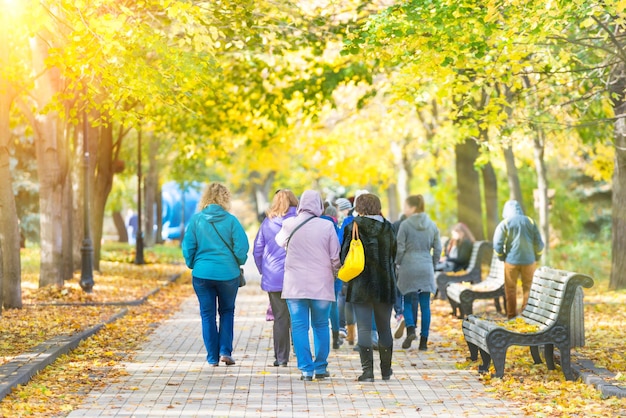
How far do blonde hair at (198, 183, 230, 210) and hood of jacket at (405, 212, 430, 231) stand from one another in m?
3.17

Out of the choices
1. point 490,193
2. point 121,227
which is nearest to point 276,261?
point 490,193

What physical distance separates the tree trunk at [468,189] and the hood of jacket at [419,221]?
13540mm

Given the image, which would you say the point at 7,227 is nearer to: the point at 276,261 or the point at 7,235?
the point at 7,235

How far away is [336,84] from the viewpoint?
22.9 metres

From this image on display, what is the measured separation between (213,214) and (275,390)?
2.24 m

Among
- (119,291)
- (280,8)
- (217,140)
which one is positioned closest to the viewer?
(280,8)

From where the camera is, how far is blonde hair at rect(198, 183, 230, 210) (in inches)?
447

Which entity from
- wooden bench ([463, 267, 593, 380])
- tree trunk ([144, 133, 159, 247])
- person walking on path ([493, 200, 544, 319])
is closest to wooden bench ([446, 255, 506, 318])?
person walking on path ([493, 200, 544, 319])

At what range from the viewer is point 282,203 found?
11.3 m

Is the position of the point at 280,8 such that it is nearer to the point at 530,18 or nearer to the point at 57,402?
the point at 530,18

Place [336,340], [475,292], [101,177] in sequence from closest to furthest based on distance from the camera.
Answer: [336,340] → [475,292] → [101,177]

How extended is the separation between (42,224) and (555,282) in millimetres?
11950

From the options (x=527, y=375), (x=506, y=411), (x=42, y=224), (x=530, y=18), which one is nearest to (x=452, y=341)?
(x=527, y=375)

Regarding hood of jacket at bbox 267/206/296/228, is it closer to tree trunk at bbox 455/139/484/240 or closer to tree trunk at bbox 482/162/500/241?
tree trunk at bbox 455/139/484/240
